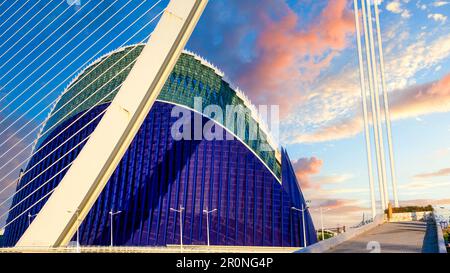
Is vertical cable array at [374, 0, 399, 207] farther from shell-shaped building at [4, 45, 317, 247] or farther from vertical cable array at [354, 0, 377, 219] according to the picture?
shell-shaped building at [4, 45, 317, 247]

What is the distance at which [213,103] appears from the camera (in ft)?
198

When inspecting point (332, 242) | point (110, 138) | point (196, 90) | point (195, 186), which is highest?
point (196, 90)

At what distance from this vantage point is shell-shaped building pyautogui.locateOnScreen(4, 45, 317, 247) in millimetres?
52438

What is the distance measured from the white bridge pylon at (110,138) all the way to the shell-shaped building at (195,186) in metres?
34.4

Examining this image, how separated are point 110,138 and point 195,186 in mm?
40729

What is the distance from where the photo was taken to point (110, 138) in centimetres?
1515

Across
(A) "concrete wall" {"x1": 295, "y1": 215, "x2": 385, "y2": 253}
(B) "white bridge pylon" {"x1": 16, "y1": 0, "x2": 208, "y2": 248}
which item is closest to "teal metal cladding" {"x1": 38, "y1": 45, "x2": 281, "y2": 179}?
(A) "concrete wall" {"x1": 295, "y1": 215, "x2": 385, "y2": 253}

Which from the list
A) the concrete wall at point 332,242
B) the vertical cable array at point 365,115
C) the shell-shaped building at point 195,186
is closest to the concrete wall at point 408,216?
the vertical cable array at point 365,115

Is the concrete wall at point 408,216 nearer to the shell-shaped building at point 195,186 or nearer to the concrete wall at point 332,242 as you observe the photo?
the concrete wall at point 332,242

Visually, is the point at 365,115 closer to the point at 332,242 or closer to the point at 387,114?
the point at 387,114

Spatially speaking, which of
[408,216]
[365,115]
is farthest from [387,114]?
[408,216]
